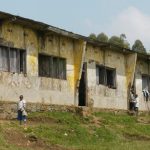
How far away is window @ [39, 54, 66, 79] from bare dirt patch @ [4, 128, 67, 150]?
6538 mm

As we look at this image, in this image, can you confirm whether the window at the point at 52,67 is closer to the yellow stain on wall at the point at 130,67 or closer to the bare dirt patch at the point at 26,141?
the yellow stain on wall at the point at 130,67

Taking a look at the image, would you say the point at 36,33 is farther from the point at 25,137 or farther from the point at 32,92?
the point at 25,137

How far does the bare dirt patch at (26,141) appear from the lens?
625 inches

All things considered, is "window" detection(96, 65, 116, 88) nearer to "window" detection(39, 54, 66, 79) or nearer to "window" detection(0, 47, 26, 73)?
"window" detection(39, 54, 66, 79)

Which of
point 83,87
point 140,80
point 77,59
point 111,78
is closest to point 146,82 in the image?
point 140,80

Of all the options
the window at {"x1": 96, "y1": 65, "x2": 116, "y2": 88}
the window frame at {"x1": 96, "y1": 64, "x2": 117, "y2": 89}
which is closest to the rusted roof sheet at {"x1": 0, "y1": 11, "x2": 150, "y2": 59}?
the window frame at {"x1": 96, "y1": 64, "x2": 117, "y2": 89}

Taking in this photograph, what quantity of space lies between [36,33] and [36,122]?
15.1 ft

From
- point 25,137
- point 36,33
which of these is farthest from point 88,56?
point 25,137

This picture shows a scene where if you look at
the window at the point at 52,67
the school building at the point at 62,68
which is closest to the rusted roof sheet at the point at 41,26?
the school building at the point at 62,68

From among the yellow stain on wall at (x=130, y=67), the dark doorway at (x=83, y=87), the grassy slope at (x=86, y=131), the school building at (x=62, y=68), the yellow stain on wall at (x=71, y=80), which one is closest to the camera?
the grassy slope at (x=86, y=131)

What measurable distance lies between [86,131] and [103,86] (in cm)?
763

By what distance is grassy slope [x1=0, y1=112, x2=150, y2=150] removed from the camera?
1712 centimetres

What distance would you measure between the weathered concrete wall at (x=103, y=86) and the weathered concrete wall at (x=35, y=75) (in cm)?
160

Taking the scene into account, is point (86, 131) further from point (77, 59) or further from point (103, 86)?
point (103, 86)
